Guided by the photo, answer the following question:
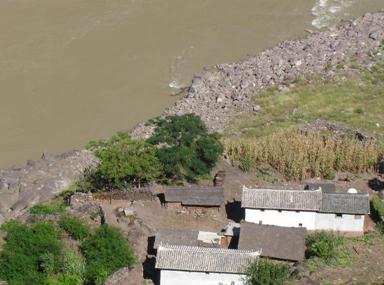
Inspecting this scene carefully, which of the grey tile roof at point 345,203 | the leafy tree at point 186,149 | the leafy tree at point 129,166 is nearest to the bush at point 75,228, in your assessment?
the leafy tree at point 129,166

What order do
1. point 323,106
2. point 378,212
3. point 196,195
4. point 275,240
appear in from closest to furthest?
point 275,240, point 378,212, point 196,195, point 323,106

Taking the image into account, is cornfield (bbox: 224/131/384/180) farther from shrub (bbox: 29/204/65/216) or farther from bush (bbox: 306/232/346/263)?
shrub (bbox: 29/204/65/216)

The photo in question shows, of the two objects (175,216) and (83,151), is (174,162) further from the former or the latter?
(83,151)

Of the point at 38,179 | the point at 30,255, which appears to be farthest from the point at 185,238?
the point at 38,179

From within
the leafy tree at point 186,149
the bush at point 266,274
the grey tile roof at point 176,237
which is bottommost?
the grey tile roof at point 176,237

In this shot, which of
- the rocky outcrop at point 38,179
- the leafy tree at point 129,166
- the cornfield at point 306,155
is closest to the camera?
the leafy tree at point 129,166

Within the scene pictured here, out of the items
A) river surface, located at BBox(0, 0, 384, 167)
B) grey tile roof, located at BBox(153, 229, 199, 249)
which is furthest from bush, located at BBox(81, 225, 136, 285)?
river surface, located at BBox(0, 0, 384, 167)

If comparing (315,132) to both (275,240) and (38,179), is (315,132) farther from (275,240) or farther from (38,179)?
(38,179)

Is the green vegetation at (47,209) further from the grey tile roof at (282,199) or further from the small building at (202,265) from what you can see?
the grey tile roof at (282,199)
